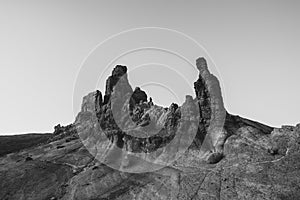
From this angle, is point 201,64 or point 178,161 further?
point 201,64

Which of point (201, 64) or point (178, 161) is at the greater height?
point (201, 64)

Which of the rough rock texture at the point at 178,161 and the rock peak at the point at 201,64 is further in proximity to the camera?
the rock peak at the point at 201,64

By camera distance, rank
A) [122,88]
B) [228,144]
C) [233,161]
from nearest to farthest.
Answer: [233,161] → [228,144] → [122,88]

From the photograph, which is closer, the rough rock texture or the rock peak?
the rough rock texture

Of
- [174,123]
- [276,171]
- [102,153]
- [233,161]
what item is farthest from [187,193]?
[102,153]

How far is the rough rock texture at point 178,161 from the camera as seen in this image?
67375mm

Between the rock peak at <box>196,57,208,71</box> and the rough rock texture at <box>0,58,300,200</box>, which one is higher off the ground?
the rock peak at <box>196,57,208,71</box>

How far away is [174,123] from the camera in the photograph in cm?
10169

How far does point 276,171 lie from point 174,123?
139ft

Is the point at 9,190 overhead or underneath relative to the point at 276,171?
overhead

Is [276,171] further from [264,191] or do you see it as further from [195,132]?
[195,132]

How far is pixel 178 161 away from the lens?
88.6 meters

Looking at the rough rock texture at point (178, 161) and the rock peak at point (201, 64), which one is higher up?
the rock peak at point (201, 64)

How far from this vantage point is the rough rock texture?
6738 cm
